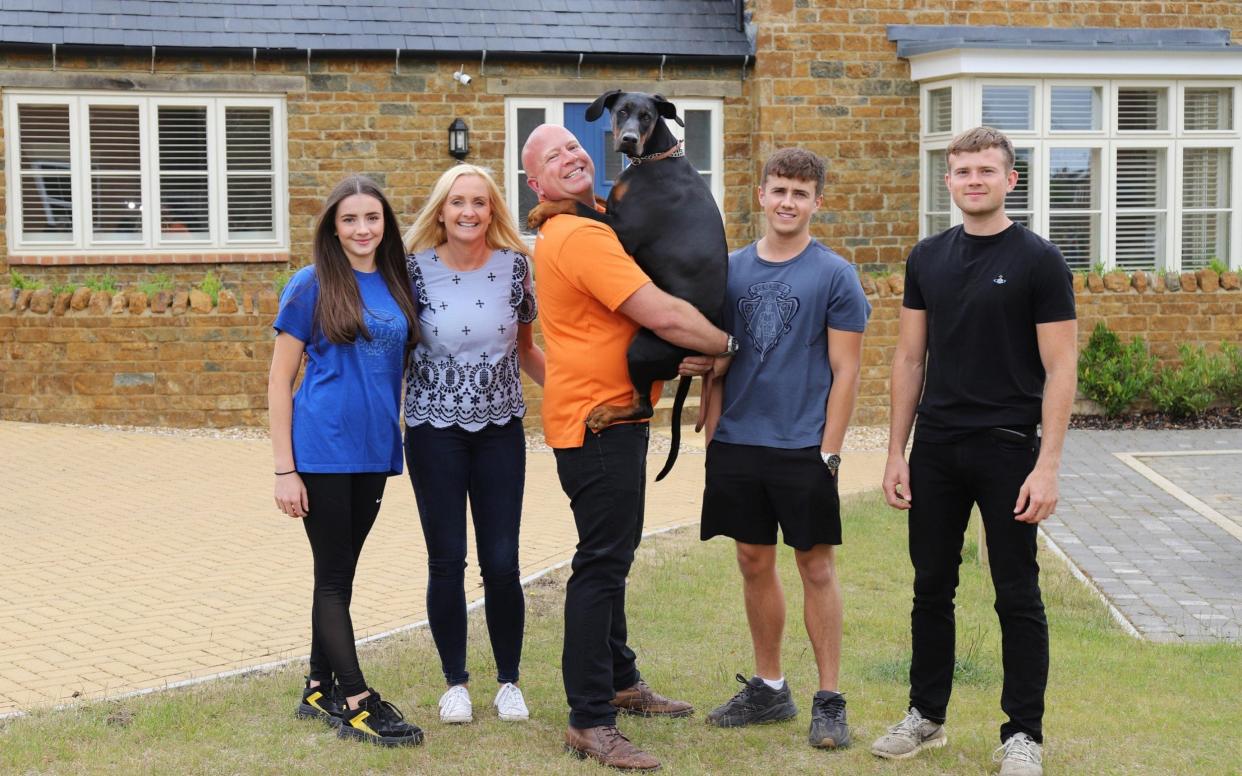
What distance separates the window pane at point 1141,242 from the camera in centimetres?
1559

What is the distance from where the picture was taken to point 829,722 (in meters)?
4.74

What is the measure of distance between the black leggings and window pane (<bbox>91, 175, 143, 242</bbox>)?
35.8ft

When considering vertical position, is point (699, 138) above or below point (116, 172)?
above

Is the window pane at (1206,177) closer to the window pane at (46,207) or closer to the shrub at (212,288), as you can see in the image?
the shrub at (212,288)

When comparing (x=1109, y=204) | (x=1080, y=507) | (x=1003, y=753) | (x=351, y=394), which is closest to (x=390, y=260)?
(x=351, y=394)

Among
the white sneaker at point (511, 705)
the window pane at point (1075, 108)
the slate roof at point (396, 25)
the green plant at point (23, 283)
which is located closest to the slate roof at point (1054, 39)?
the window pane at point (1075, 108)

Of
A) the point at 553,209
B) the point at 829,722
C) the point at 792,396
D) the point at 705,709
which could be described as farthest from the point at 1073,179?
the point at 553,209

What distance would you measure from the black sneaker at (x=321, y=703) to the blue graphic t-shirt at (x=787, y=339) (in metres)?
1.65

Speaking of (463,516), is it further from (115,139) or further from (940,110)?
(940,110)

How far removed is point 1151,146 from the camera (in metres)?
15.4

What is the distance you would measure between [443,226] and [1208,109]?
12931mm

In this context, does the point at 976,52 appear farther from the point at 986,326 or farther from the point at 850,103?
the point at 986,326

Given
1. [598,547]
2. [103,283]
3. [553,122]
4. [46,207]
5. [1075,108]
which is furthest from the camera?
[1075,108]

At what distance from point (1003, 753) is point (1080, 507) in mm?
5168
